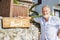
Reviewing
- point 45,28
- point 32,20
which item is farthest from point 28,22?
point 45,28

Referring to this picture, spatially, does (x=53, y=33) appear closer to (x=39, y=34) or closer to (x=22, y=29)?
(x=39, y=34)

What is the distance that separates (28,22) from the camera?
532cm

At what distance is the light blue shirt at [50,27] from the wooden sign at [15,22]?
38cm

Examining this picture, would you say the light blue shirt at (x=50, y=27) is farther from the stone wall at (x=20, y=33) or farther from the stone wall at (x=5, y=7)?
the stone wall at (x=5, y=7)

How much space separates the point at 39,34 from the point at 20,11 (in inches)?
32.0

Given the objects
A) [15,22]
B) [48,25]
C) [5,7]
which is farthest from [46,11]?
[5,7]

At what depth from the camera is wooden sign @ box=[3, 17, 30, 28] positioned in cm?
507

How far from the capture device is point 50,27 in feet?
17.1

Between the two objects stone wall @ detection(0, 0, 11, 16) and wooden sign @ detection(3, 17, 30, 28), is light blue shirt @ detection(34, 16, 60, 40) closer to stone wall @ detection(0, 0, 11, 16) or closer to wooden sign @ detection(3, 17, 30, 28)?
wooden sign @ detection(3, 17, 30, 28)

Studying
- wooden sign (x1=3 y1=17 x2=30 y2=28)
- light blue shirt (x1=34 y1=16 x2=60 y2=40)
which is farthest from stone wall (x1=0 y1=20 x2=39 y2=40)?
light blue shirt (x1=34 y1=16 x2=60 y2=40)

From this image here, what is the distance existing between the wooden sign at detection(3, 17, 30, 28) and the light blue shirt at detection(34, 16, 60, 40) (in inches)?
15.0

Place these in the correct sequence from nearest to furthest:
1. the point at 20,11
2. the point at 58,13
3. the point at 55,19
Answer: the point at 55,19, the point at 20,11, the point at 58,13

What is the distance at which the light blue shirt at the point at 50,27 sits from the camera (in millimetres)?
5207

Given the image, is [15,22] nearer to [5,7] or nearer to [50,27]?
[5,7]
